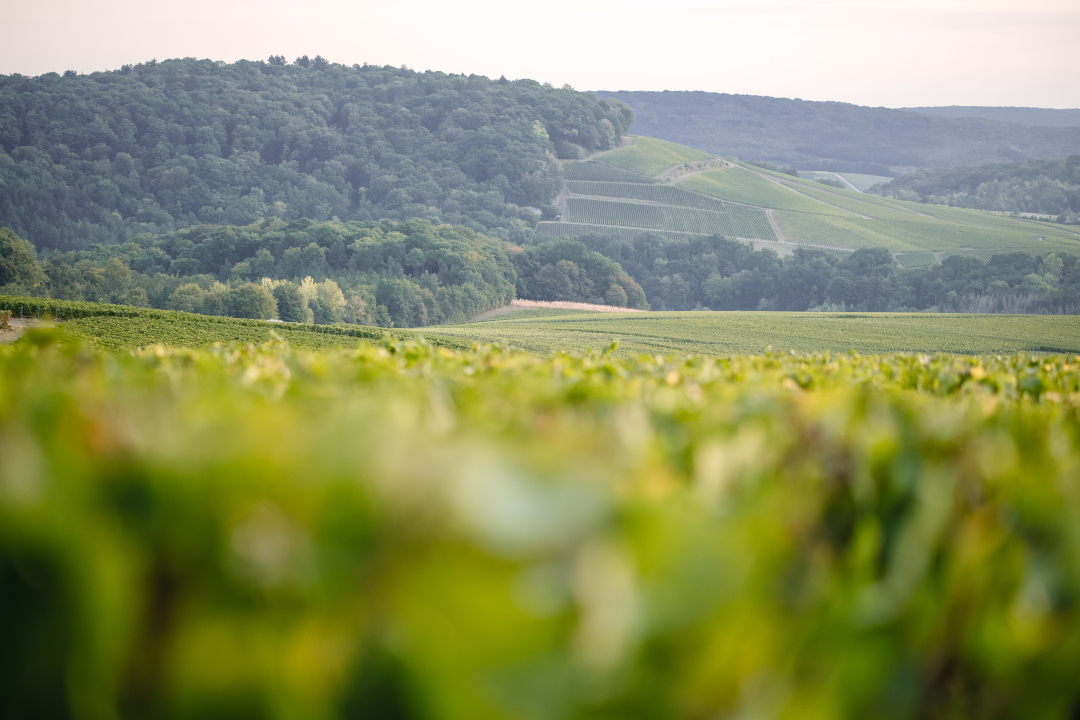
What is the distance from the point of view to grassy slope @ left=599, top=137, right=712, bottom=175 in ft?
495

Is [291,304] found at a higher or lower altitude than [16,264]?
lower

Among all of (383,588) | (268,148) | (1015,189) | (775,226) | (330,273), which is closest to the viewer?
(383,588)

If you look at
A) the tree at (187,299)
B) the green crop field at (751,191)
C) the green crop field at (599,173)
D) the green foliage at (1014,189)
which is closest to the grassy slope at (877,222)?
the green crop field at (751,191)

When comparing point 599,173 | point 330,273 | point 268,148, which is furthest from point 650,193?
point 268,148

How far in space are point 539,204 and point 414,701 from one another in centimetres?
14170

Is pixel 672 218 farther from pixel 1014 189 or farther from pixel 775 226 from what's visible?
pixel 1014 189

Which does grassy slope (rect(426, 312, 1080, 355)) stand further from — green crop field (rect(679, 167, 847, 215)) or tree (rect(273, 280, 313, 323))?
green crop field (rect(679, 167, 847, 215))

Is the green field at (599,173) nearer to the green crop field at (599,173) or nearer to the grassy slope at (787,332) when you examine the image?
the green crop field at (599,173)

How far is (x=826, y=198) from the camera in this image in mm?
143625

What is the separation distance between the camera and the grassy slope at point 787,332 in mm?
56781

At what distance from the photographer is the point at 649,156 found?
15562cm

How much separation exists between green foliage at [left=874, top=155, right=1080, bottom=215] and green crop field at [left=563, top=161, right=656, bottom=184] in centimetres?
7331

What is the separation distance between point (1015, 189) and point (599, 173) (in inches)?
3676

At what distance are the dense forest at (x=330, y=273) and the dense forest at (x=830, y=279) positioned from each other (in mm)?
15241
